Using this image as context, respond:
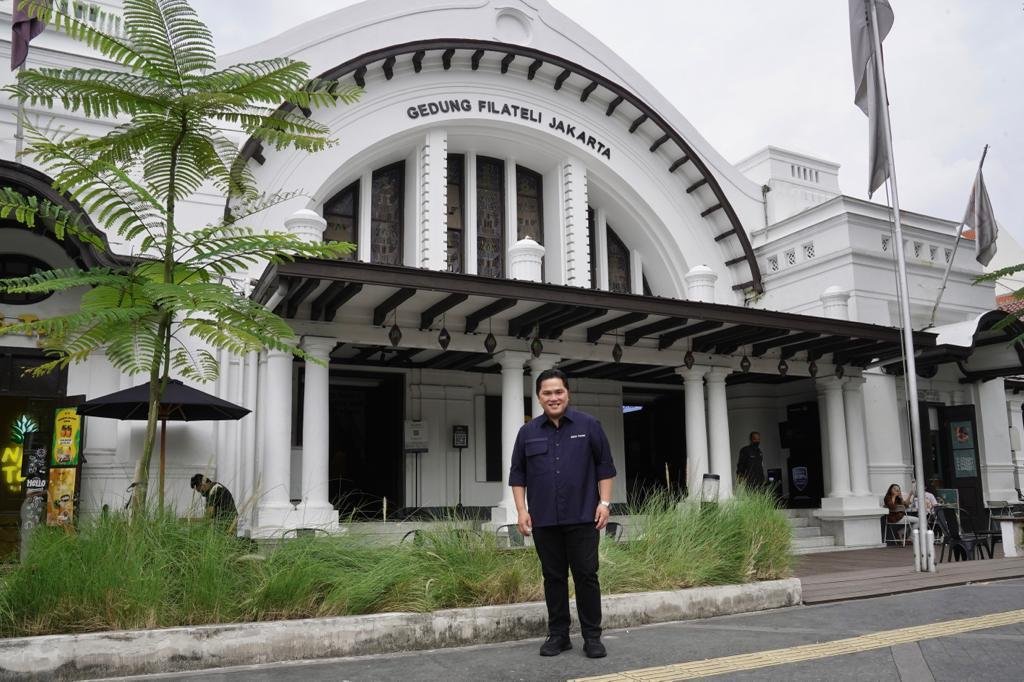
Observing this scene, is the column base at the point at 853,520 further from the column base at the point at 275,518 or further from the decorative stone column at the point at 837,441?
the column base at the point at 275,518

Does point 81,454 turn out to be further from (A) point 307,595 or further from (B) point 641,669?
(B) point 641,669

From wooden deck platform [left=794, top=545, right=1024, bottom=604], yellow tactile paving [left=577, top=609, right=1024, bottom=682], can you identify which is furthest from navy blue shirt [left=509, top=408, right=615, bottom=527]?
wooden deck platform [left=794, top=545, right=1024, bottom=604]

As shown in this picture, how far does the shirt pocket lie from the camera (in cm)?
560

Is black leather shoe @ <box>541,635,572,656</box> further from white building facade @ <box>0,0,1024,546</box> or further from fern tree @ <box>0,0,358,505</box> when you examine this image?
white building facade @ <box>0,0,1024,546</box>

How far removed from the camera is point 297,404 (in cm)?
1583

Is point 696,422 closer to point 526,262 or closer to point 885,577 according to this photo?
point 526,262

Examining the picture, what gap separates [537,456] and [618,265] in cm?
1358

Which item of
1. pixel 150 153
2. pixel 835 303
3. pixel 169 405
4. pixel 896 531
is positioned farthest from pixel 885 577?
pixel 169 405

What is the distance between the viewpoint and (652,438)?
69.4 feet

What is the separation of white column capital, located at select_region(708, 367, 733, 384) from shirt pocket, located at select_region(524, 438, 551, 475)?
10.3 m

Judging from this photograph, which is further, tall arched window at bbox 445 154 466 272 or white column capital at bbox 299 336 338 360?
tall arched window at bbox 445 154 466 272

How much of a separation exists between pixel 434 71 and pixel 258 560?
12.3 m

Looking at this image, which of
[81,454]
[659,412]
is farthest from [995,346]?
[81,454]

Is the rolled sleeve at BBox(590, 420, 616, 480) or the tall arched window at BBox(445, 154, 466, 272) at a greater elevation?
the tall arched window at BBox(445, 154, 466, 272)
